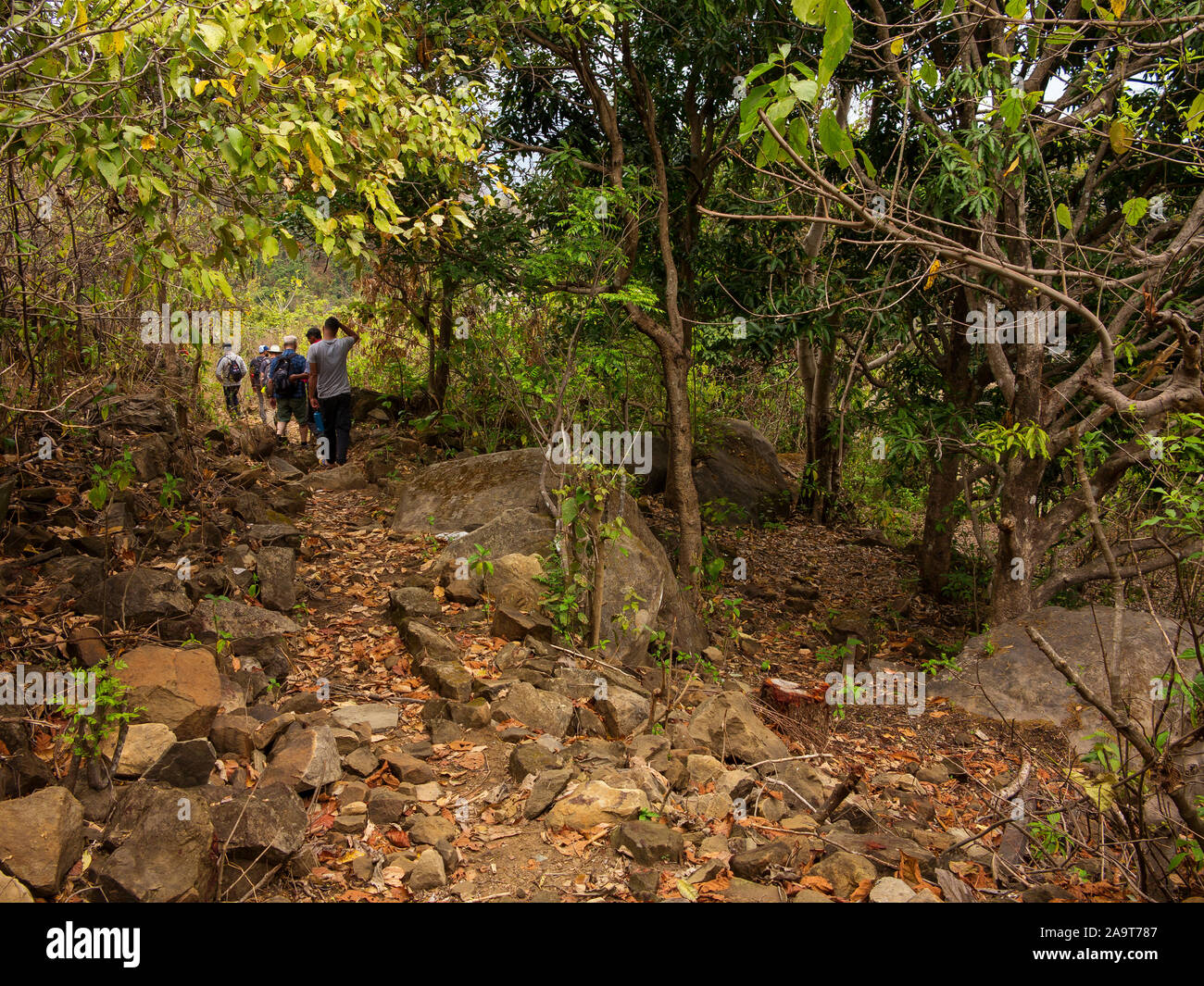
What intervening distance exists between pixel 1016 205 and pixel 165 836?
301 inches

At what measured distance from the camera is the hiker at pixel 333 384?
9.80 meters

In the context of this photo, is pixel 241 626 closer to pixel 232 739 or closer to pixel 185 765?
pixel 232 739

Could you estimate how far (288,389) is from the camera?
11.1 metres

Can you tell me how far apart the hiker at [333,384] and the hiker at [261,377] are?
7.09 ft

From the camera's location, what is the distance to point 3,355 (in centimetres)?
640

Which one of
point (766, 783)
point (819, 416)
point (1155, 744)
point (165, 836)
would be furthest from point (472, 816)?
point (819, 416)

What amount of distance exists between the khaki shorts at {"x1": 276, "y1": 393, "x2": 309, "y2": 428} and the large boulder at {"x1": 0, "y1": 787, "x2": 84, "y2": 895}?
8.61m

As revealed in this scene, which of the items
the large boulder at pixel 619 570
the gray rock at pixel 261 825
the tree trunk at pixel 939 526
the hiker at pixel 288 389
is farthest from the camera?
the hiker at pixel 288 389

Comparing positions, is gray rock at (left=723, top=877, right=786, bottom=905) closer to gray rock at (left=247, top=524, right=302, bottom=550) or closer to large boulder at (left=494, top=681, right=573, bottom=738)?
large boulder at (left=494, top=681, right=573, bottom=738)

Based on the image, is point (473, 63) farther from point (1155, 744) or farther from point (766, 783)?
point (1155, 744)

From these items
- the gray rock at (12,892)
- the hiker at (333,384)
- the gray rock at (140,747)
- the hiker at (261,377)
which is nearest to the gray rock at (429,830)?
the gray rock at (140,747)

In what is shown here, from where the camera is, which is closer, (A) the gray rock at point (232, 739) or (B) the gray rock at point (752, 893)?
(B) the gray rock at point (752, 893)

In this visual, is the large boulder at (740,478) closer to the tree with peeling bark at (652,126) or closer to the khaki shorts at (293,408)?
the tree with peeling bark at (652,126)

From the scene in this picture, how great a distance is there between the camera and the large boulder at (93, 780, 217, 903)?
10.1ft
